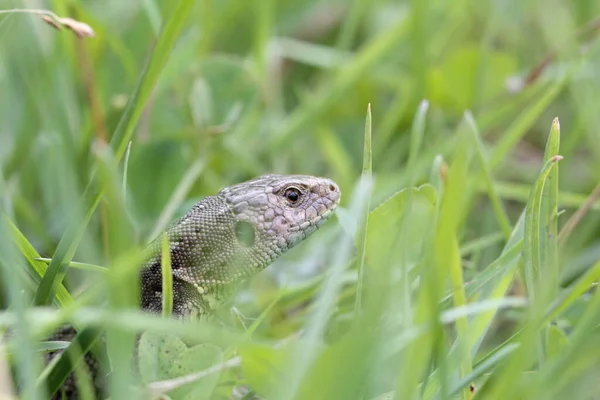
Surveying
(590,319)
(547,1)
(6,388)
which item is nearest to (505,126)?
(547,1)

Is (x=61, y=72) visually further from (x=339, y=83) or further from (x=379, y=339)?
(x=379, y=339)

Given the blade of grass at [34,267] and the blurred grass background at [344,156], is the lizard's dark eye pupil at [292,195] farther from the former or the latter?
the blade of grass at [34,267]

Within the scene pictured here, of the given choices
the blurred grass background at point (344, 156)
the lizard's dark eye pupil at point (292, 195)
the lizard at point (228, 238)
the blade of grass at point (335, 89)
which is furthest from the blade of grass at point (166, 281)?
the blade of grass at point (335, 89)

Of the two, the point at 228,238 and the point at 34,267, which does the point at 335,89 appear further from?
the point at 34,267

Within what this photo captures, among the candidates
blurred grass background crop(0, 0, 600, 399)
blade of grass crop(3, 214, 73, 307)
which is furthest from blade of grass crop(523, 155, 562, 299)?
blade of grass crop(3, 214, 73, 307)

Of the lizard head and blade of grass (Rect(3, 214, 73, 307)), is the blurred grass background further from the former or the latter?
the lizard head

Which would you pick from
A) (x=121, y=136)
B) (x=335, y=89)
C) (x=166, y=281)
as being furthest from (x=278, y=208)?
(x=335, y=89)
